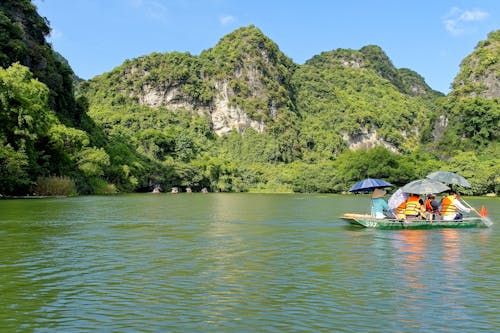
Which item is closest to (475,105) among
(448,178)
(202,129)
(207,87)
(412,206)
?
(202,129)

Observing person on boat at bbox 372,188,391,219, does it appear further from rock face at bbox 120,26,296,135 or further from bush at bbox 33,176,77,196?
rock face at bbox 120,26,296,135

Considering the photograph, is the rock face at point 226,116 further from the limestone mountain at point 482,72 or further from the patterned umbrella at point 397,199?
the patterned umbrella at point 397,199

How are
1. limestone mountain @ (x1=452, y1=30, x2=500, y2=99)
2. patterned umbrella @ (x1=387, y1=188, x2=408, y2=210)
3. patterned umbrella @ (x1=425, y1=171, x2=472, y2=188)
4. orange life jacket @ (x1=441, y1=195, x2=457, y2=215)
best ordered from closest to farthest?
patterned umbrella @ (x1=387, y1=188, x2=408, y2=210) → patterned umbrella @ (x1=425, y1=171, x2=472, y2=188) → orange life jacket @ (x1=441, y1=195, x2=457, y2=215) → limestone mountain @ (x1=452, y1=30, x2=500, y2=99)

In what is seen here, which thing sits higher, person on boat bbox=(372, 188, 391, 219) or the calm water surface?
person on boat bbox=(372, 188, 391, 219)

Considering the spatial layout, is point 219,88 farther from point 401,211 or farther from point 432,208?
point 401,211

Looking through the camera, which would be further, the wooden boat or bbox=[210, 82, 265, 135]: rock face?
bbox=[210, 82, 265, 135]: rock face

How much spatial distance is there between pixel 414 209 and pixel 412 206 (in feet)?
0.58

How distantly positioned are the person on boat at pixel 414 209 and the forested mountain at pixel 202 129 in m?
32.6

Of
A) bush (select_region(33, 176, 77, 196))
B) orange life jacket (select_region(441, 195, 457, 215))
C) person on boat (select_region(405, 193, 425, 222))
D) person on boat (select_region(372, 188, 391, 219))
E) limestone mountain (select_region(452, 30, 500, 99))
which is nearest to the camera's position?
person on boat (select_region(372, 188, 391, 219))

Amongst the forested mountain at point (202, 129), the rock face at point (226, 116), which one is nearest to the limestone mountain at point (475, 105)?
the forested mountain at point (202, 129)

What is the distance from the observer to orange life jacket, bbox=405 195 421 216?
24.6m

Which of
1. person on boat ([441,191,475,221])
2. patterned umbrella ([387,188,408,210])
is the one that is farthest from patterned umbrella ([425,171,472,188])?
patterned umbrella ([387,188,408,210])

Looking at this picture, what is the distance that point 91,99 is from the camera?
604 feet

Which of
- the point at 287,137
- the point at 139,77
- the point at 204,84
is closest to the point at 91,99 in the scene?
the point at 139,77
